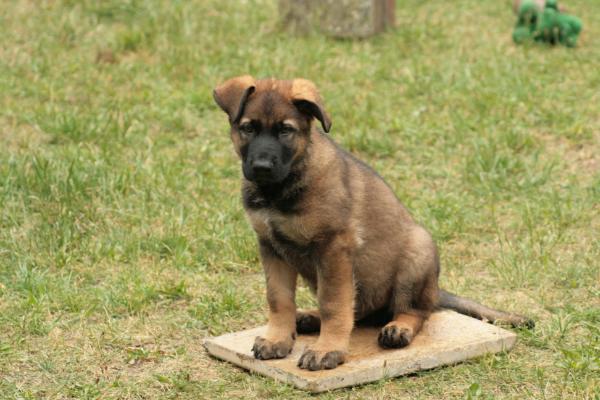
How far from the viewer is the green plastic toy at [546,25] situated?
10891mm

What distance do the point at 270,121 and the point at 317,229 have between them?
0.54m

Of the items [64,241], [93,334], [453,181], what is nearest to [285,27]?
[453,181]

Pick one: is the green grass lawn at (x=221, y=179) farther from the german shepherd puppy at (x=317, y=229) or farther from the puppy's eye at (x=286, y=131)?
the puppy's eye at (x=286, y=131)

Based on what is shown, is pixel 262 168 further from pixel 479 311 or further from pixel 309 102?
pixel 479 311

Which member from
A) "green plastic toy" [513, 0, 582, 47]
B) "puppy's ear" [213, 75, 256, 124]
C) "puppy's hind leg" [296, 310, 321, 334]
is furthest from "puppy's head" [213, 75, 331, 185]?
"green plastic toy" [513, 0, 582, 47]

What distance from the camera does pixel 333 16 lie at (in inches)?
430

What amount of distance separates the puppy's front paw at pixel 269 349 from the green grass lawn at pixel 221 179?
0.20 m

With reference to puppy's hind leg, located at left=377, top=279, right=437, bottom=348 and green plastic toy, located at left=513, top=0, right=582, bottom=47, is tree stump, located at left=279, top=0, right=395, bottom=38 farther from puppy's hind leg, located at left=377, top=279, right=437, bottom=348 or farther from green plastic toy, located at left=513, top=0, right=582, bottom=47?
puppy's hind leg, located at left=377, top=279, right=437, bottom=348

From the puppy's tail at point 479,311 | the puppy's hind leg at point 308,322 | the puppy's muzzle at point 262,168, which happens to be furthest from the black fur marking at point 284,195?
the puppy's tail at point 479,311

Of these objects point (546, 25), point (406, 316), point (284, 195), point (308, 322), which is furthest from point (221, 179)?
point (546, 25)

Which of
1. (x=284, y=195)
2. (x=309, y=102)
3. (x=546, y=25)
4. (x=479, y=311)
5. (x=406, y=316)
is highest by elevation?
(x=309, y=102)

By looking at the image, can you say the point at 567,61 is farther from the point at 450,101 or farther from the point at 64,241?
the point at 64,241

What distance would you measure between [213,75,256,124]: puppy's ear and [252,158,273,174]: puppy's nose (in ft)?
0.86

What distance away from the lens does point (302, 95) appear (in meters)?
4.89
